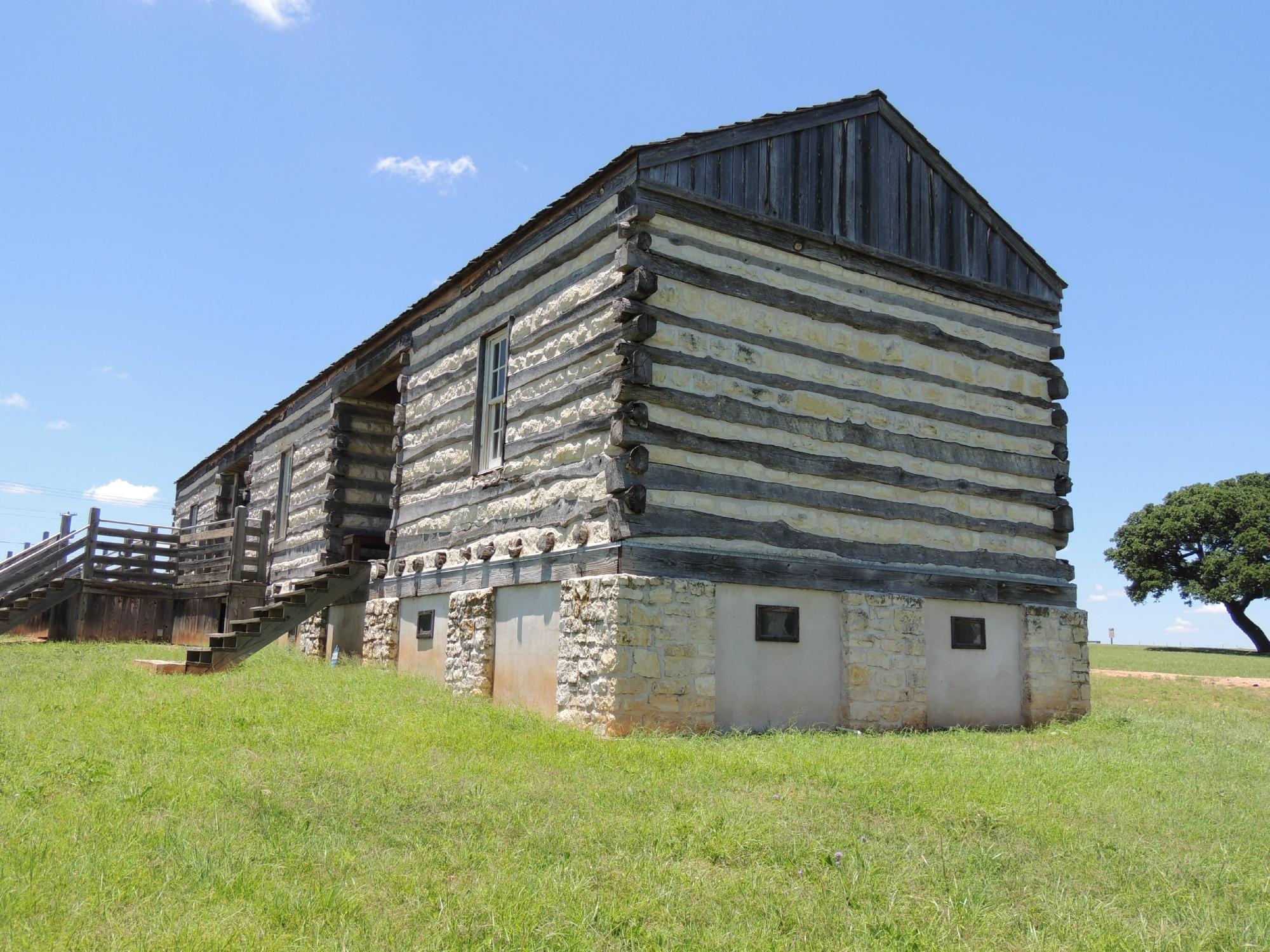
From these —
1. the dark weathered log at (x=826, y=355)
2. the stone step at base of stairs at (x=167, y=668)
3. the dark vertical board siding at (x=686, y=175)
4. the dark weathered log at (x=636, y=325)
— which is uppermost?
the dark vertical board siding at (x=686, y=175)

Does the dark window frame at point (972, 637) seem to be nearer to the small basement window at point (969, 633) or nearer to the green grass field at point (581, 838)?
the small basement window at point (969, 633)

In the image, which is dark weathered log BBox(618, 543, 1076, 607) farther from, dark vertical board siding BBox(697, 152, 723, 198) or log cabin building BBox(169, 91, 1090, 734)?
dark vertical board siding BBox(697, 152, 723, 198)

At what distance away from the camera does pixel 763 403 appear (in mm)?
11016

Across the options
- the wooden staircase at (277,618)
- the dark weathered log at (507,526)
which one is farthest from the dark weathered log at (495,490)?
the wooden staircase at (277,618)

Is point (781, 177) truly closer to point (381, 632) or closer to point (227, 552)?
point (381, 632)

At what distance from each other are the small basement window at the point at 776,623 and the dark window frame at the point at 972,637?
7.82 ft

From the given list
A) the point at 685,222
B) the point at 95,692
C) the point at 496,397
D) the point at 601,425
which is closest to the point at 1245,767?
the point at 601,425

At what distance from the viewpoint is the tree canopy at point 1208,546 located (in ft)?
137

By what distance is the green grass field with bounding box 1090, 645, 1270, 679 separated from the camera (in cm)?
2681

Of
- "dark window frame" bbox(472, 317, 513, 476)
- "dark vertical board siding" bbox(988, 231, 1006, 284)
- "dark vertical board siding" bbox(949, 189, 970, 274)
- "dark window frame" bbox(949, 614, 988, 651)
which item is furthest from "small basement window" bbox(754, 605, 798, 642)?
"dark vertical board siding" bbox(988, 231, 1006, 284)

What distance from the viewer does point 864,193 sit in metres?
12.6

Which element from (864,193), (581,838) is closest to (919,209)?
(864,193)

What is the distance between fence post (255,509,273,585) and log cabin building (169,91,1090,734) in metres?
4.57

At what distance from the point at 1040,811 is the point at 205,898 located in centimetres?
527
